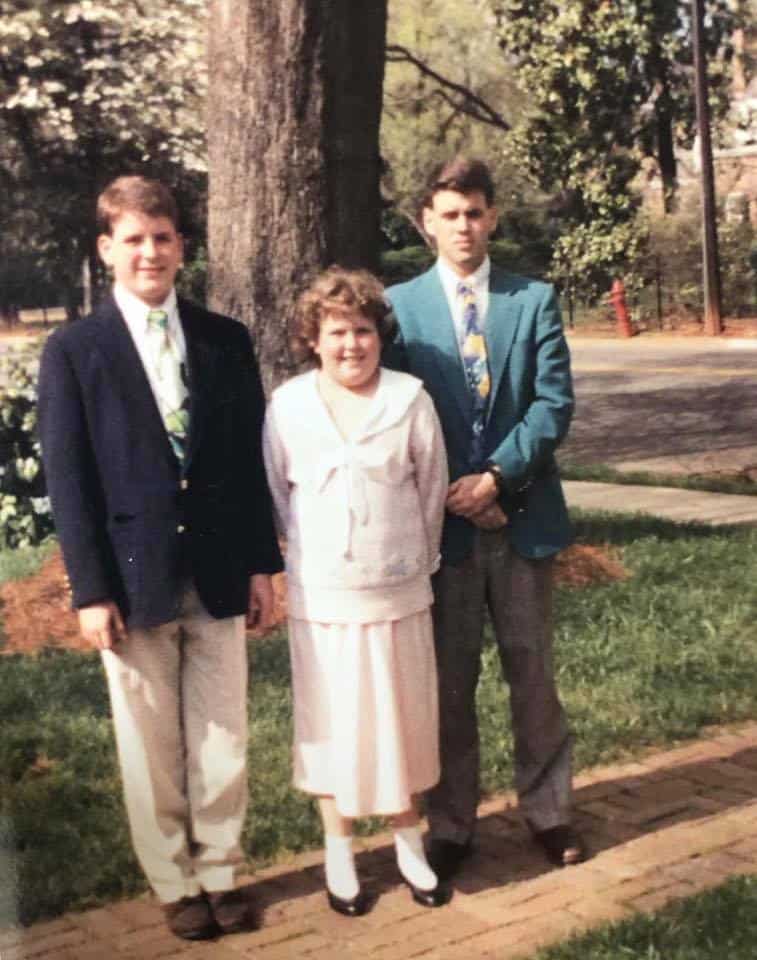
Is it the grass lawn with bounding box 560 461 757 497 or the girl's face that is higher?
the girl's face

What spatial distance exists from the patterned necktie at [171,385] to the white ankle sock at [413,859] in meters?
0.99

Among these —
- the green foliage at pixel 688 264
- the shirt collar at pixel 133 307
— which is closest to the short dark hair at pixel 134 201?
the shirt collar at pixel 133 307

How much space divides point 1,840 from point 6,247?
190cm

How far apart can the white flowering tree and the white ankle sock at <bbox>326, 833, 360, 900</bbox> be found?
1.83 meters

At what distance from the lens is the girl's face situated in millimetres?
3129

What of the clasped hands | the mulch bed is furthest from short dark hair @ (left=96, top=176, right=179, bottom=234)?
the mulch bed

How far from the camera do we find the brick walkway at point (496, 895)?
3135mm

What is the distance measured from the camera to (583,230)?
801 cm

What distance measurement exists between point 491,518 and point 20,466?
3572mm

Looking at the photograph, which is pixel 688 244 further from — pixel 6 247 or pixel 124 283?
pixel 124 283

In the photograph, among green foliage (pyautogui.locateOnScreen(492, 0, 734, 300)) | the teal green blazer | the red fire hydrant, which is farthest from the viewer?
the red fire hydrant

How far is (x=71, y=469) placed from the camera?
3004mm

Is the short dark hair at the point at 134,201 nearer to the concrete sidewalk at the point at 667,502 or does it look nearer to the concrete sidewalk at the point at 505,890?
the concrete sidewalk at the point at 505,890

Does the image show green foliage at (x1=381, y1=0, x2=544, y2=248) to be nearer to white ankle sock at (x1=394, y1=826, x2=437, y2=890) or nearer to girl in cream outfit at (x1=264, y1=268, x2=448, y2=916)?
girl in cream outfit at (x1=264, y1=268, x2=448, y2=916)
